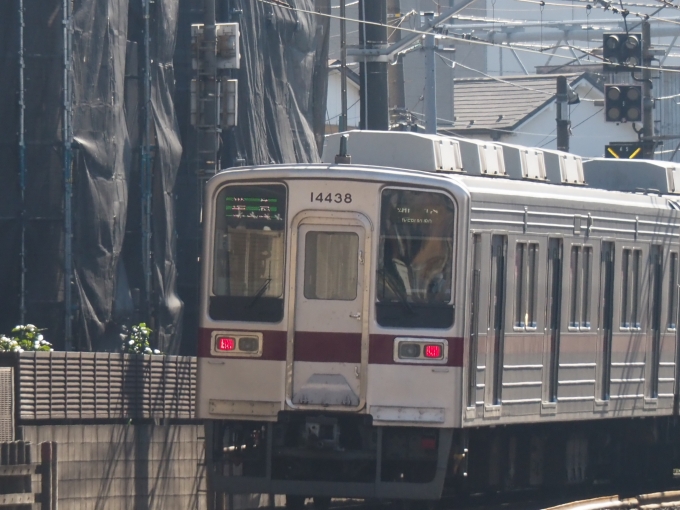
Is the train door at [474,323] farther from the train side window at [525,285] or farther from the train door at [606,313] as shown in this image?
the train door at [606,313]

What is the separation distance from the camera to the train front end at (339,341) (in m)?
10.3

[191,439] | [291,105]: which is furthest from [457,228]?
[291,105]

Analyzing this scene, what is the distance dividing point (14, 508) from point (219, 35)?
5.57 meters

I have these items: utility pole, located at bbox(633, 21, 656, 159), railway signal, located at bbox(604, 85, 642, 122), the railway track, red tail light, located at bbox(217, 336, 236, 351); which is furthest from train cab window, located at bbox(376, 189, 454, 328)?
utility pole, located at bbox(633, 21, 656, 159)

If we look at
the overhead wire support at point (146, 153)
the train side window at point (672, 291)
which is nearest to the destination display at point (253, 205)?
the overhead wire support at point (146, 153)

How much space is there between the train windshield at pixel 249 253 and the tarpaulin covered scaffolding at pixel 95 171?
356 cm

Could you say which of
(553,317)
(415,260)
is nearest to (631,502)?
(553,317)

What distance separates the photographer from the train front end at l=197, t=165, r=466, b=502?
33.9 ft

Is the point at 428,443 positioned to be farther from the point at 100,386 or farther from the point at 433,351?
the point at 100,386

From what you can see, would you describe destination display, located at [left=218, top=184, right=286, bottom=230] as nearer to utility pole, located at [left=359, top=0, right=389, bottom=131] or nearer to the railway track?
the railway track

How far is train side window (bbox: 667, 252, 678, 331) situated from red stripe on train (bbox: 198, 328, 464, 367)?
4.68 meters

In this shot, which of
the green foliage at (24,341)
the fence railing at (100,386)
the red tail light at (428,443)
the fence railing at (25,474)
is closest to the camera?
the fence railing at (25,474)

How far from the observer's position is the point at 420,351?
408 inches

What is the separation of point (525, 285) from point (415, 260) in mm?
1578
